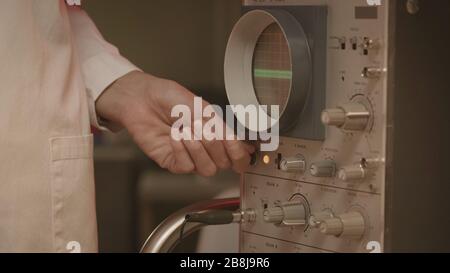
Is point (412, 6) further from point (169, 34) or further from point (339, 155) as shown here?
point (169, 34)

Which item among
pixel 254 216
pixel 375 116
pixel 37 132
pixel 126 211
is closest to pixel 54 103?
pixel 37 132

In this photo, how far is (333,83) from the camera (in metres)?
0.94

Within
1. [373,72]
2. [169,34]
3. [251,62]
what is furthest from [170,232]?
[169,34]

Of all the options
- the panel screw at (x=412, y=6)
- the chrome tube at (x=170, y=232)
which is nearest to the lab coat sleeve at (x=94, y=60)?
the chrome tube at (x=170, y=232)

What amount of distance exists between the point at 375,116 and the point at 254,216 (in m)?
0.26

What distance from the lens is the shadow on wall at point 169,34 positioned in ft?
5.03

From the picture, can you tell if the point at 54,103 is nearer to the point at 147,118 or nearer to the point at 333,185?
the point at 147,118

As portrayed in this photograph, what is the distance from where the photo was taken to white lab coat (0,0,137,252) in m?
1.01

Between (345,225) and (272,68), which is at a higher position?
(272,68)

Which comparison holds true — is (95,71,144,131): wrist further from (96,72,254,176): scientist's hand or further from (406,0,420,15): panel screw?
(406,0,420,15): panel screw

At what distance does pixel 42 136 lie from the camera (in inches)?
40.7

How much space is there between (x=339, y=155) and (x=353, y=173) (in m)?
0.04

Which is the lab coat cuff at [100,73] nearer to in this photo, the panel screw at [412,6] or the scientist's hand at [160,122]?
the scientist's hand at [160,122]

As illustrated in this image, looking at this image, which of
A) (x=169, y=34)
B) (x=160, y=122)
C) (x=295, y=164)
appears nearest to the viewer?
(x=295, y=164)
